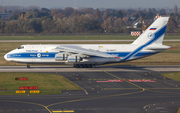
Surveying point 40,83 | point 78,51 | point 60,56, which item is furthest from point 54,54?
point 40,83

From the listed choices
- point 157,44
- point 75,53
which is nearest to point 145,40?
point 157,44

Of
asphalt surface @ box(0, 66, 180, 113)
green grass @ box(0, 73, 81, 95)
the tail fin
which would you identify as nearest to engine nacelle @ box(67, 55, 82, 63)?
green grass @ box(0, 73, 81, 95)

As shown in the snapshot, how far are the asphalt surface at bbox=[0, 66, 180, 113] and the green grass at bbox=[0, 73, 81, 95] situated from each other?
1584 millimetres

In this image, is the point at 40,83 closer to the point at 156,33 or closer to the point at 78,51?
the point at 78,51

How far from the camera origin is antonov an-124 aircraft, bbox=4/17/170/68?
44.7 m

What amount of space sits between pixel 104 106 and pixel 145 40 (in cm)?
2516

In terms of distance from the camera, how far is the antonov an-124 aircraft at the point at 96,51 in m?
44.7

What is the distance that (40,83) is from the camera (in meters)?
33.1

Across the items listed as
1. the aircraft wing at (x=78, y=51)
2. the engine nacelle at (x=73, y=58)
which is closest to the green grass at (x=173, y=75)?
the aircraft wing at (x=78, y=51)

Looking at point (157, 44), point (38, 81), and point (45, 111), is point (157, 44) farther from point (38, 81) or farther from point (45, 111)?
point (45, 111)

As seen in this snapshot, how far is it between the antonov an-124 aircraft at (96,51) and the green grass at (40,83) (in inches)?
251

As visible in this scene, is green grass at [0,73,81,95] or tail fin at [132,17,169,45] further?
tail fin at [132,17,169,45]

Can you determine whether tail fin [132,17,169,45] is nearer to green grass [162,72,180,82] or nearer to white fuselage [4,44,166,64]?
white fuselage [4,44,166,64]

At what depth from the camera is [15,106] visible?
23312mm
